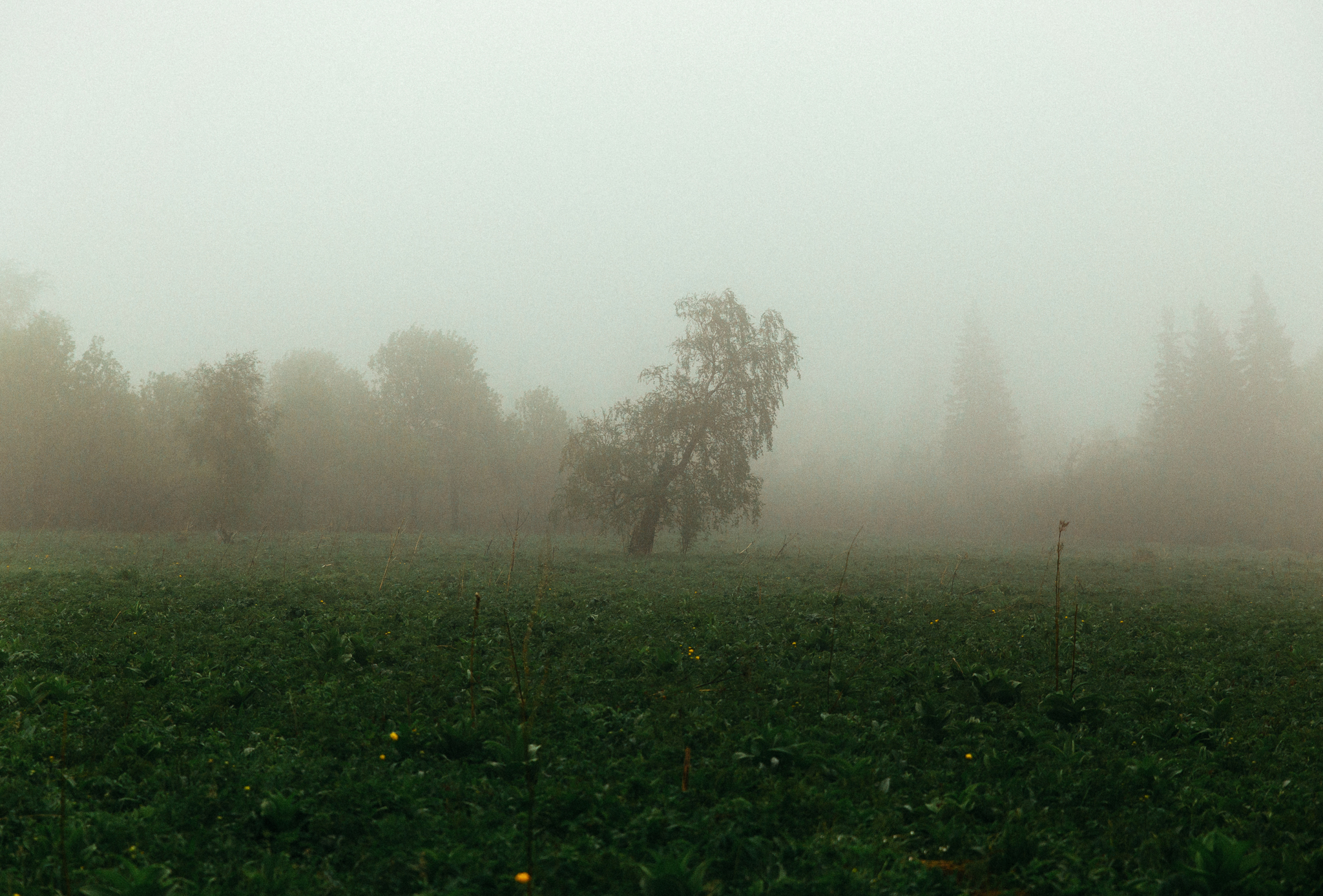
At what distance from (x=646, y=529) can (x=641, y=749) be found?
20577mm

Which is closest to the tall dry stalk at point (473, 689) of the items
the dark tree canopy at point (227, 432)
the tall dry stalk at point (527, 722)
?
the tall dry stalk at point (527, 722)

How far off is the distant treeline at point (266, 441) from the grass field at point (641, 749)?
868 inches

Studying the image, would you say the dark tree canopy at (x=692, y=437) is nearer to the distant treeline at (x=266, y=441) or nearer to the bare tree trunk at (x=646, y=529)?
the bare tree trunk at (x=646, y=529)

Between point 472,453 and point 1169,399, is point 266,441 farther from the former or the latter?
point 1169,399

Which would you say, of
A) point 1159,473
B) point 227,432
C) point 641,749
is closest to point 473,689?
point 641,749

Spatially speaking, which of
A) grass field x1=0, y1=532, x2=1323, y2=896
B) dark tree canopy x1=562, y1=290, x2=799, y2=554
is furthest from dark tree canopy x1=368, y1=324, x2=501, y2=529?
grass field x1=0, y1=532, x2=1323, y2=896

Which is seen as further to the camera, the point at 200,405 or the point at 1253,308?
the point at 1253,308

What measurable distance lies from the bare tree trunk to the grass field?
14097 mm

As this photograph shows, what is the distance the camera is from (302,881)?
175 inches

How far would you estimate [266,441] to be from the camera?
105 feet

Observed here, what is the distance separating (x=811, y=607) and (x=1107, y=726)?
6.05 metres

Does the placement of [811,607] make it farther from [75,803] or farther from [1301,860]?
[75,803]

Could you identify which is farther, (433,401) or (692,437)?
(433,401)

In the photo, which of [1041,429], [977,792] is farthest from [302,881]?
[1041,429]
